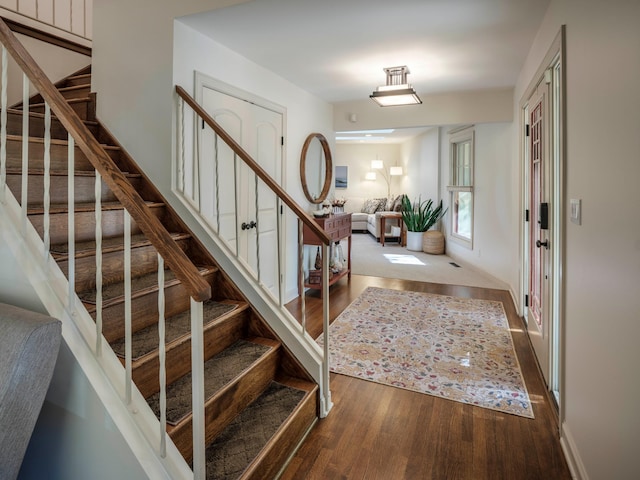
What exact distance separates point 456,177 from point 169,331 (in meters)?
5.87

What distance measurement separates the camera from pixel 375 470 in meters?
1.73

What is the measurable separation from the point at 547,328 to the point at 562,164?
1.10 meters

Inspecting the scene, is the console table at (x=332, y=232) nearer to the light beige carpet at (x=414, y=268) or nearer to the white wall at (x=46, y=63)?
the light beige carpet at (x=414, y=268)

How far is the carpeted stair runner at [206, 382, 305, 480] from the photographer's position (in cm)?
153

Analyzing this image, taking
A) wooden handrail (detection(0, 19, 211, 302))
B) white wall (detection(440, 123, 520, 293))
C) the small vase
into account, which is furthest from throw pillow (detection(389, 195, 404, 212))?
wooden handrail (detection(0, 19, 211, 302))

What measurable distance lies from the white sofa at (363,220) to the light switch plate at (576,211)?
21.8 feet

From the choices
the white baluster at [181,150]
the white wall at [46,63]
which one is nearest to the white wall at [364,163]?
the white wall at [46,63]

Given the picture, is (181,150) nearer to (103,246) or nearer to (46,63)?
(103,246)

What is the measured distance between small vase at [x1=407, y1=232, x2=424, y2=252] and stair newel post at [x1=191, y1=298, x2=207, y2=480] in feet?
21.7

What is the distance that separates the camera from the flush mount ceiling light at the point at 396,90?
343 cm

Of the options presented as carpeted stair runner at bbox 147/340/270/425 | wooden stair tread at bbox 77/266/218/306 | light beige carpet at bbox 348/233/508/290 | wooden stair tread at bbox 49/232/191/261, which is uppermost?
wooden stair tread at bbox 49/232/191/261

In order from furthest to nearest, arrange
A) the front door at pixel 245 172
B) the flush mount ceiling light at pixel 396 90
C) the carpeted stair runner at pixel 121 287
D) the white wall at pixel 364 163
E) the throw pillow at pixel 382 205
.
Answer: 1. the white wall at pixel 364 163
2. the throw pillow at pixel 382 205
3. the flush mount ceiling light at pixel 396 90
4. the front door at pixel 245 172
5. the carpeted stair runner at pixel 121 287

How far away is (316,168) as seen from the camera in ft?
15.9

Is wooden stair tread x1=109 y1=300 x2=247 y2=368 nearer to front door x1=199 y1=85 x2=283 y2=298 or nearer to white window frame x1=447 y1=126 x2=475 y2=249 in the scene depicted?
front door x1=199 y1=85 x2=283 y2=298
